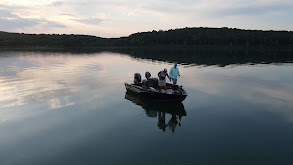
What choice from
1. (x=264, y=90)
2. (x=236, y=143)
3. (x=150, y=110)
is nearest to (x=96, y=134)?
(x=150, y=110)

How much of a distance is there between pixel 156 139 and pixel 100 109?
19.4 ft

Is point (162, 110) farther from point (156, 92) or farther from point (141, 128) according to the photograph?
point (141, 128)

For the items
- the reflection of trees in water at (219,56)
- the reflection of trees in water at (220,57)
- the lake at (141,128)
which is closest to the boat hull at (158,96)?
the lake at (141,128)

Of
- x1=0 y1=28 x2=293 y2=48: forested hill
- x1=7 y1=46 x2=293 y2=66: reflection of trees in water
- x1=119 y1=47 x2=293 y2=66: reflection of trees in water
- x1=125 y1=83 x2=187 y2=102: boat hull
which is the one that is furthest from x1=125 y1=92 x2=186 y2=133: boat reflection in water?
x1=0 y1=28 x2=293 y2=48: forested hill

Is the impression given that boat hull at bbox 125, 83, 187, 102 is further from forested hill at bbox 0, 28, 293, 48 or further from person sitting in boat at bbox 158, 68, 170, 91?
forested hill at bbox 0, 28, 293, 48

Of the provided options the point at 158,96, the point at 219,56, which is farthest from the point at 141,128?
the point at 219,56

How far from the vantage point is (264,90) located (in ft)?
70.2

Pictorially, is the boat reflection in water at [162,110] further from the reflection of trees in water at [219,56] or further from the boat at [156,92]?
the reflection of trees in water at [219,56]

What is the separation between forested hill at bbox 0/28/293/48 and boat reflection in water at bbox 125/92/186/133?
141 meters

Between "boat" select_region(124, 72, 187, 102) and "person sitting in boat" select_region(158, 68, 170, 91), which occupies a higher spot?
"person sitting in boat" select_region(158, 68, 170, 91)

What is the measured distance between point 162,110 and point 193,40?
15214 centimetres

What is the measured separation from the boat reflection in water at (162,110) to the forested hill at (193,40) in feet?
463

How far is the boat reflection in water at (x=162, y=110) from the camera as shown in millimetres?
13079

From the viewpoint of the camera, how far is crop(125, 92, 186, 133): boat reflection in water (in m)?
13.1
